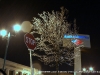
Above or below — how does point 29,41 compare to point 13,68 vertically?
above

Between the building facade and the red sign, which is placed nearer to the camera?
the red sign

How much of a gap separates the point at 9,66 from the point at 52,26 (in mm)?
11004

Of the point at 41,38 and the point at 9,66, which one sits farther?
the point at 9,66

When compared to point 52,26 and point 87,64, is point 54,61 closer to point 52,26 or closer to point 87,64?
point 52,26

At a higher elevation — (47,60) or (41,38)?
(41,38)

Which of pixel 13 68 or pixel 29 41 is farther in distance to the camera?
pixel 13 68

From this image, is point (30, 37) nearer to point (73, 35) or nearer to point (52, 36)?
point (52, 36)

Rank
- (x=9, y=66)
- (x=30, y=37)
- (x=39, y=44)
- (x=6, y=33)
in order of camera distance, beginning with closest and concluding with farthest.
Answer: (x=30, y=37), (x=6, y=33), (x=39, y=44), (x=9, y=66)

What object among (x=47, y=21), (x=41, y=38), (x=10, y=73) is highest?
(x=47, y=21)

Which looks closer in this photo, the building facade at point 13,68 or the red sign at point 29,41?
the red sign at point 29,41

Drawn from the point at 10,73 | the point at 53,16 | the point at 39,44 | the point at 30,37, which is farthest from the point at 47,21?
the point at 10,73

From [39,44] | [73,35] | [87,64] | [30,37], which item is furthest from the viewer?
[87,64]

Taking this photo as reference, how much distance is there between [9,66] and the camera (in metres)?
23.8

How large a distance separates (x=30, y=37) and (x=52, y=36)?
878cm
